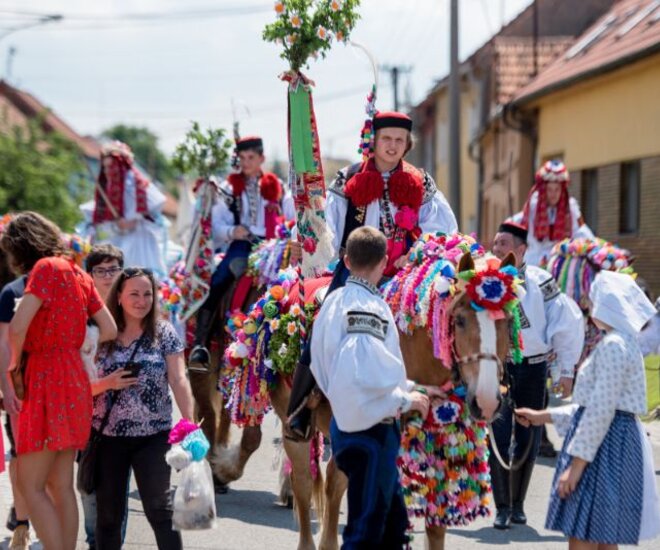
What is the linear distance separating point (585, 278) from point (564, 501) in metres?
7.15

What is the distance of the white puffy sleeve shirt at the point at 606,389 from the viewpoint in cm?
601

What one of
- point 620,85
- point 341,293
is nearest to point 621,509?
point 341,293

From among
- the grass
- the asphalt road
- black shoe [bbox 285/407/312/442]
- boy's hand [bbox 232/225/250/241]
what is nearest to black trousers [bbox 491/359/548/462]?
the asphalt road

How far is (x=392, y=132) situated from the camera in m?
7.99

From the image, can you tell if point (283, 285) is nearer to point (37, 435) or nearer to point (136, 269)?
point (136, 269)

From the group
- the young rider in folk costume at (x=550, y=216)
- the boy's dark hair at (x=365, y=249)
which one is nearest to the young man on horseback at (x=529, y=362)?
the boy's dark hair at (x=365, y=249)

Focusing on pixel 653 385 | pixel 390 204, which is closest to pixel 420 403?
pixel 390 204

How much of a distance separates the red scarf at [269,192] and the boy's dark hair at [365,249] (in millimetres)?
5482

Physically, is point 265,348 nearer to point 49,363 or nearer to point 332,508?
point 332,508

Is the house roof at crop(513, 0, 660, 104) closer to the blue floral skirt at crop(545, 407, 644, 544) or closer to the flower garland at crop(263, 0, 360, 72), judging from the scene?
the flower garland at crop(263, 0, 360, 72)

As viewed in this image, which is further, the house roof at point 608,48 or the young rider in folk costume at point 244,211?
the house roof at point 608,48

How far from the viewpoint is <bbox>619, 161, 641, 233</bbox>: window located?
2502 centimetres

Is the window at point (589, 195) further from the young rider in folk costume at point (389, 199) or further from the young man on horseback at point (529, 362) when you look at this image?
the young rider in folk costume at point (389, 199)

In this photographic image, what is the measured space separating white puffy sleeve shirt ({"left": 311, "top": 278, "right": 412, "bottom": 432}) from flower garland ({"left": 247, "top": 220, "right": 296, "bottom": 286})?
4.09m
